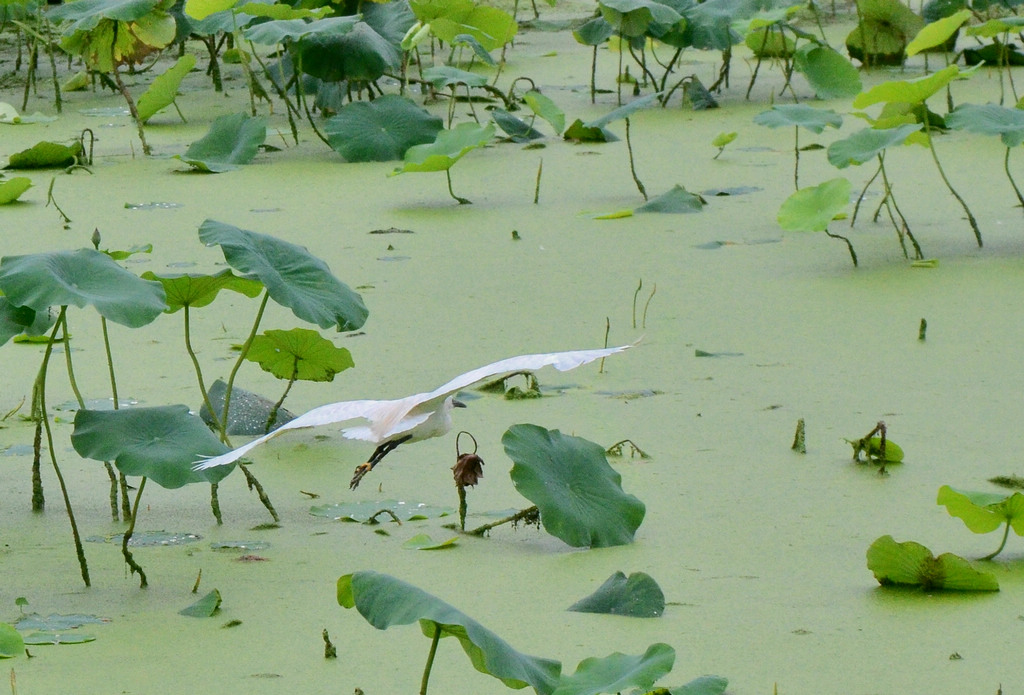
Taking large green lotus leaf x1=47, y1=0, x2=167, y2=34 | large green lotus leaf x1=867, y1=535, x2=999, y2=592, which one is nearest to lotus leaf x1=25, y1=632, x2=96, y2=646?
large green lotus leaf x1=867, y1=535, x2=999, y2=592

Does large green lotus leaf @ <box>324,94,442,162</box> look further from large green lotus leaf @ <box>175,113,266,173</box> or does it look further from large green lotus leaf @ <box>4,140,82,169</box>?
large green lotus leaf @ <box>4,140,82,169</box>

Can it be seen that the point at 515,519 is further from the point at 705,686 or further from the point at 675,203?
the point at 675,203

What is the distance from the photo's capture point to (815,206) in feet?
10.7

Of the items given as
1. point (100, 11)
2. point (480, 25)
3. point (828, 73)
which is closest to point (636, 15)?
point (480, 25)

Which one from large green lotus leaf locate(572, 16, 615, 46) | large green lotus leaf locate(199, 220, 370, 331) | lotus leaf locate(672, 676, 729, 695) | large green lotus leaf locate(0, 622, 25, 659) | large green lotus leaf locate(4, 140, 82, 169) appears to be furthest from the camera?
large green lotus leaf locate(572, 16, 615, 46)

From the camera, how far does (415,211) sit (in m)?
3.80

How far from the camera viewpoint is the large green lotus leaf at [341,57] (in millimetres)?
4531

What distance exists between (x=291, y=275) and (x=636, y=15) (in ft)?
10.7

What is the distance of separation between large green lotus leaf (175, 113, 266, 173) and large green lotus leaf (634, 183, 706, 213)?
4.29 feet

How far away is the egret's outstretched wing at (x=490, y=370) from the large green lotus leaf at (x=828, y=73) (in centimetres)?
369

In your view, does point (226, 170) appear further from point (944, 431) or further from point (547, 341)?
point (944, 431)

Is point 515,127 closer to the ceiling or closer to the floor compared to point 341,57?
closer to the floor

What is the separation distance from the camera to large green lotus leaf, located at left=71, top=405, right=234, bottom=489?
5.04 feet

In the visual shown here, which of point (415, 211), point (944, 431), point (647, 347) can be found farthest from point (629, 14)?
→ point (944, 431)
